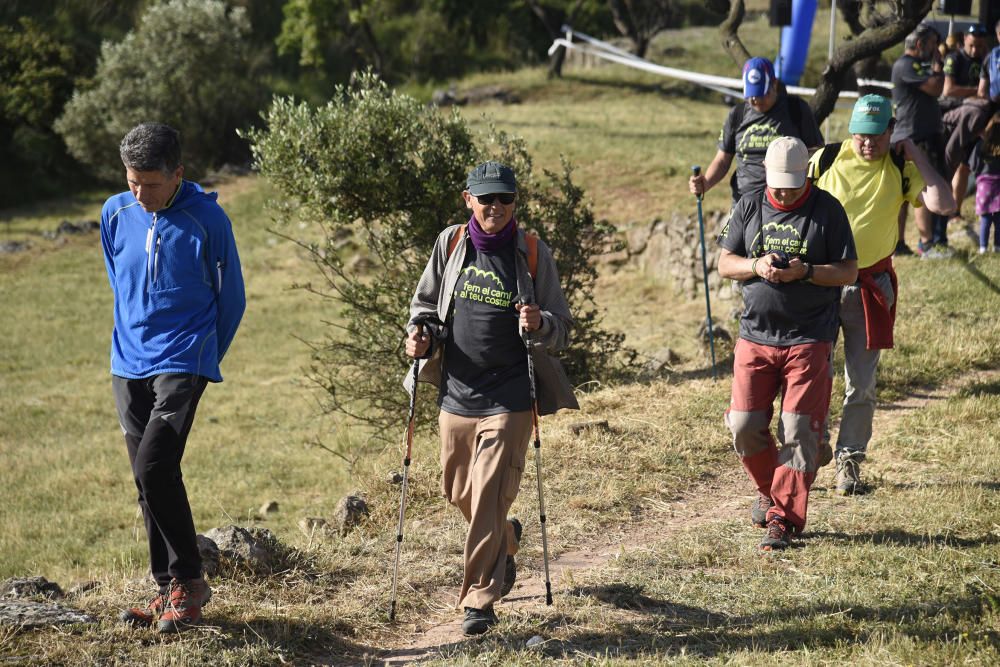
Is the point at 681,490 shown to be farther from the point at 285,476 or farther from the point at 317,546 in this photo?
the point at 285,476

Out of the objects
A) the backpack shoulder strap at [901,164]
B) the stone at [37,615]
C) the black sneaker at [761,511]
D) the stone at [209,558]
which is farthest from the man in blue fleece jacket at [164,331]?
the backpack shoulder strap at [901,164]

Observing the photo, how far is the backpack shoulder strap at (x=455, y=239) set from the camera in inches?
206

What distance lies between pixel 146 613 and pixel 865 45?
8875 mm

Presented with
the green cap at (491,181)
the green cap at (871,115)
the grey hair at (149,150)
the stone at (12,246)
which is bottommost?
the stone at (12,246)

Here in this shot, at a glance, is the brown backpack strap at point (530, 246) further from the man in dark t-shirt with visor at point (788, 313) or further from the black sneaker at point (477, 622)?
the black sneaker at point (477, 622)

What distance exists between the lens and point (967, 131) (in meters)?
11.9

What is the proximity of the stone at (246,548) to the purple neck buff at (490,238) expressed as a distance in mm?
2016

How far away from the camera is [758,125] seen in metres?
8.30

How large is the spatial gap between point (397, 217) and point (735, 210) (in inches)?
183

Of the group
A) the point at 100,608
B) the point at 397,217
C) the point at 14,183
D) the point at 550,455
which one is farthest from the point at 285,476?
the point at 14,183

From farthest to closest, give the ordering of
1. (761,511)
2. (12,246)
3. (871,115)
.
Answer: (12,246)
(871,115)
(761,511)

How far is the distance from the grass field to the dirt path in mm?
23

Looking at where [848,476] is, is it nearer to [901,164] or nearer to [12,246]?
[901,164]

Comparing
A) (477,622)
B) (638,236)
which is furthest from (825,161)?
(638,236)
